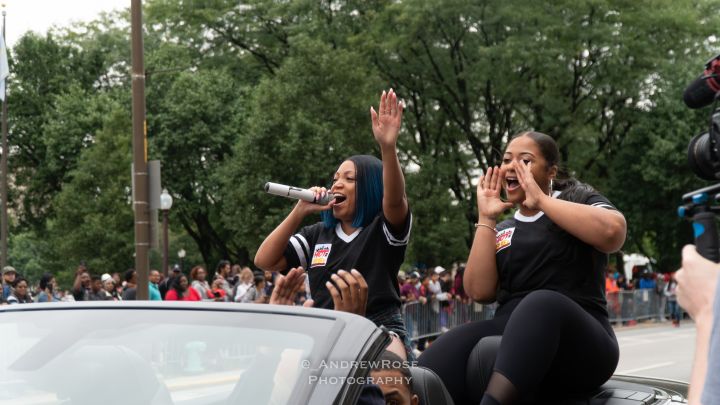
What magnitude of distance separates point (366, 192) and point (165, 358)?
68.7 inches

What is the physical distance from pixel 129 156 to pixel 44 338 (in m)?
35.2

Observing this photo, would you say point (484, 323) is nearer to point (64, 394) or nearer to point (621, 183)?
point (64, 394)

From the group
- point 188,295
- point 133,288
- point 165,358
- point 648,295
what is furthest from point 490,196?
point 648,295

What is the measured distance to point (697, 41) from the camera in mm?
30781

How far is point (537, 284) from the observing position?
3.70m

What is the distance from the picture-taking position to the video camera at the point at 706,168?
1.87 metres

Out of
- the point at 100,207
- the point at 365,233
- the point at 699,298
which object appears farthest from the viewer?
the point at 100,207

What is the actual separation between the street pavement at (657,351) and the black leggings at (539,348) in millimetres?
8977

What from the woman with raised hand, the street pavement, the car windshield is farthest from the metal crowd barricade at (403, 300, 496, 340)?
the car windshield

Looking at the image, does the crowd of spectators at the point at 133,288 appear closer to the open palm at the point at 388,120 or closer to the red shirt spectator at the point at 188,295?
the red shirt spectator at the point at 188,295

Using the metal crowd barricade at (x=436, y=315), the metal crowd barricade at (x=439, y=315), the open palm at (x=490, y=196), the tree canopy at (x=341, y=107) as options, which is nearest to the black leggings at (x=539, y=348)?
the open palm at (x=490, y=196)

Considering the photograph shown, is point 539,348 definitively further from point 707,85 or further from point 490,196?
point 707,85

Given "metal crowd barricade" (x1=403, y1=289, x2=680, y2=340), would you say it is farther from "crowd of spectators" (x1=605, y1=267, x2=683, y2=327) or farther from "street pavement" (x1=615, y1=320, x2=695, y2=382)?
"street pavement" (x1=615, y1=320, x2=695, y2=382)

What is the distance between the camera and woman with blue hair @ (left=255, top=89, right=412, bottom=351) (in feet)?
13.1
